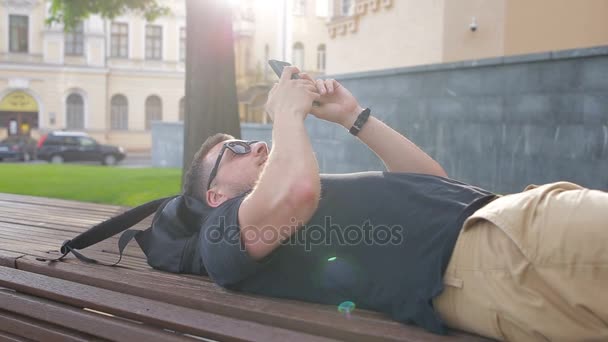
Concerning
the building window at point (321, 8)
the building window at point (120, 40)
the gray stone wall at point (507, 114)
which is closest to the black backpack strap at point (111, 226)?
the gray stone wall at point (507, 114)

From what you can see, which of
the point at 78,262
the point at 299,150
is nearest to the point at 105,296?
the point at 78,262

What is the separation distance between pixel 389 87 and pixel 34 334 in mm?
7939

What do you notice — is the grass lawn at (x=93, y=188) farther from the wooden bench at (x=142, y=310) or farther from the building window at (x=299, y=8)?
the building window at (x=299, y=8)

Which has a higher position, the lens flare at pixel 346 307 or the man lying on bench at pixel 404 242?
the man lying on bench at pixel 404 242

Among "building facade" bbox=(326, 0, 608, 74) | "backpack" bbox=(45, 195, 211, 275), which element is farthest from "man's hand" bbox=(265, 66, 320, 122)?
"building facade" bbox=(326, 0, 608, 74)

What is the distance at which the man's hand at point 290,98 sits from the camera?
2.27 m

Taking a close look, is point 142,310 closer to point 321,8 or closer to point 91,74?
point 91,74

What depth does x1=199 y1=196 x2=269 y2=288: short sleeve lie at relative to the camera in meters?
2.19

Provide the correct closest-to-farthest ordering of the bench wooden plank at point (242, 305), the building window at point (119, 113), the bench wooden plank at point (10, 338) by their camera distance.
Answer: the bench wooden plank at point (242, 305)
the bench wooden plank at point (10, 338)
the building window at point (119, 113)

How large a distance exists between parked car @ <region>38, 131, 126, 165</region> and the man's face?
104 ft

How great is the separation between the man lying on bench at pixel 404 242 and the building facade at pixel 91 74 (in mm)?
43184

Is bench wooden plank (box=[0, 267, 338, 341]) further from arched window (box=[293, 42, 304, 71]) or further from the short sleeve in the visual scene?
arched window (box=[293, 42, 304, 71])

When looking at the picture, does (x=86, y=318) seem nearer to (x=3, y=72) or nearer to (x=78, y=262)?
(x=78, y=262)
